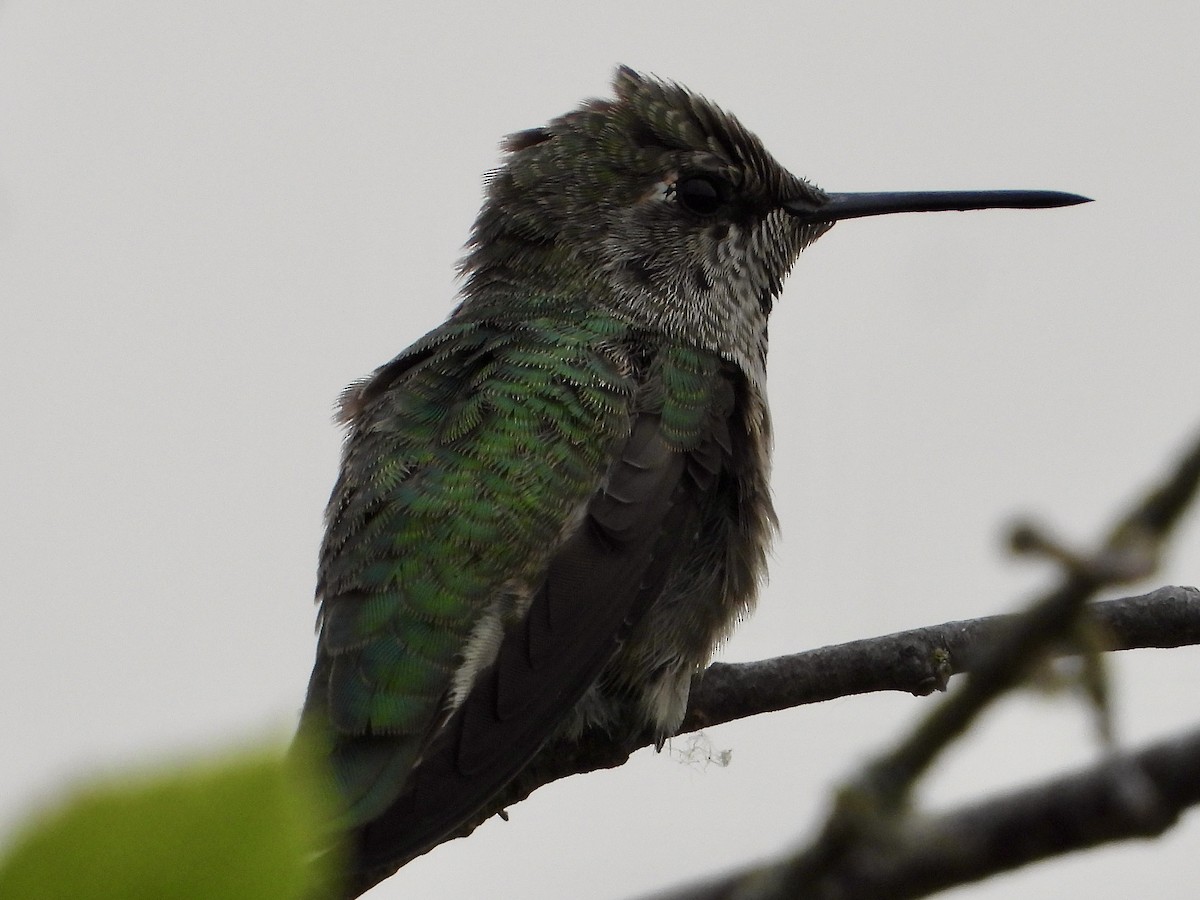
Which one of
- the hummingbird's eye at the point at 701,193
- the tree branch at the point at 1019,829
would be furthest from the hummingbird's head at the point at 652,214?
the tree branch at the point at 1019,829

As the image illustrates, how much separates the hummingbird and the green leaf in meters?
3.46

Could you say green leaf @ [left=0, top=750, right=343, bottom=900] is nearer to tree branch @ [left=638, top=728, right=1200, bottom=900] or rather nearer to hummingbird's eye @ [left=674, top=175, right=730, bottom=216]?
tree branch @ [left=638, top=728, right=1200, bottom=900]

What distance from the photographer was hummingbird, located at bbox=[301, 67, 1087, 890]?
15.3 feet

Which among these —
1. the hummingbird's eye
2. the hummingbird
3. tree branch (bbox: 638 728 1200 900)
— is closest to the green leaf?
tree branch (bbox: 638 728 1200 900)

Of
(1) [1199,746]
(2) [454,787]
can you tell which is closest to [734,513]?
(2) [454,787]

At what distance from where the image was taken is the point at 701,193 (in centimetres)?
720

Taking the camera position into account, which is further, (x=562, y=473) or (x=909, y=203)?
(x=909, y=203)

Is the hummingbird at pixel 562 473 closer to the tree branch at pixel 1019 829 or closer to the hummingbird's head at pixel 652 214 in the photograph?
the hummingbird's head at pixel 652 214

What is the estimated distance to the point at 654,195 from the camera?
7102mm

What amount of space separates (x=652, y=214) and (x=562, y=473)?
2219 millimetres

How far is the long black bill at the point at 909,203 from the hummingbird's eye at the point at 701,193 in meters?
0.41

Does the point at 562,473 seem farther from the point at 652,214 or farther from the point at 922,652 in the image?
the point at 652,214

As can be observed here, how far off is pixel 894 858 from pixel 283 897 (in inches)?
15.1

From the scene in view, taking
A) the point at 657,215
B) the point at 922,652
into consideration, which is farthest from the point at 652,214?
the point at 922,652
